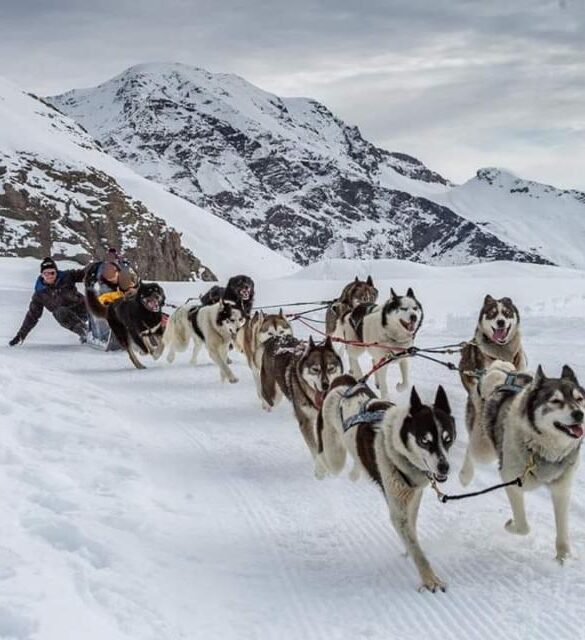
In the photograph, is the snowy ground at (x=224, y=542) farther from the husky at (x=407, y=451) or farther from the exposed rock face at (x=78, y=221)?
the exposed rock face at (x=78, y=221)

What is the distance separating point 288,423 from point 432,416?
→ 2.94 metres

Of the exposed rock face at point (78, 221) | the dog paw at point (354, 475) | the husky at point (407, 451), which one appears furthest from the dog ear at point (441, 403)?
the exposed rock face at point (78, 221)

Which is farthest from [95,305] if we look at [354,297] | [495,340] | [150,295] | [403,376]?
[495,340]

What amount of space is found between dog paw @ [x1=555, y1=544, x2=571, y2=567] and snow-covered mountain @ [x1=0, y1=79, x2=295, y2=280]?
37.6 m

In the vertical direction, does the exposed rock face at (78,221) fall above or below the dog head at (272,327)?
above

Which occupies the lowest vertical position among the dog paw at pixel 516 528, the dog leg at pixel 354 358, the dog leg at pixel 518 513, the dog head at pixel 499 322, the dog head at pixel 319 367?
the dog paw at pixel 516 528

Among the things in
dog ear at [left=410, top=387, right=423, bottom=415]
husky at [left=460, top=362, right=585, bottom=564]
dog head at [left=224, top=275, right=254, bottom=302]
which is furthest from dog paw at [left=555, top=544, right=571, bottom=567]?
dog head at [left=224, top=275, right=254, bottom=302]

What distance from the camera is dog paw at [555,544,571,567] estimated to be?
3.45 metres

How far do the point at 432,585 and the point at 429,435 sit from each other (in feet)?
2.10

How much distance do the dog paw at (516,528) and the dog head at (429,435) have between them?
59cm

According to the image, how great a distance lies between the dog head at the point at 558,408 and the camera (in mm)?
3320

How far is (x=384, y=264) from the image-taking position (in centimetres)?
2330

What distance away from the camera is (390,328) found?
7113mm

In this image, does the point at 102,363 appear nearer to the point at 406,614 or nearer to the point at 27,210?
the point at 406,614
